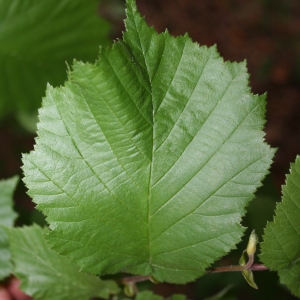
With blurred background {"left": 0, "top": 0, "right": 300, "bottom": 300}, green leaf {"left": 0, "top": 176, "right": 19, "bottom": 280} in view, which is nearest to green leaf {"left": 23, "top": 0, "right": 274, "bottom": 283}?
green leaf {"left": 0, "top": 176, "right": 19, "bottom": 280}

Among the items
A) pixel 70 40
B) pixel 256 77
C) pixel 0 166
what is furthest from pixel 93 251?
pixel 256 77

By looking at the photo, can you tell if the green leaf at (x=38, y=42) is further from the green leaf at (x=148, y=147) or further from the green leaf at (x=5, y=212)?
the green leaf at (x=148, y=147)

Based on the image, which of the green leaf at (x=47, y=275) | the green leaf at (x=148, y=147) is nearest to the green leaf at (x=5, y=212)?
the green leaf at (x=47, y=275)

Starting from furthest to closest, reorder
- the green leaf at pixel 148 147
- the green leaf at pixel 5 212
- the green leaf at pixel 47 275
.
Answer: the green leaf at pixel 5 212 < the green leaf at pixel 47 275 < the green leaf at pixel 148 147

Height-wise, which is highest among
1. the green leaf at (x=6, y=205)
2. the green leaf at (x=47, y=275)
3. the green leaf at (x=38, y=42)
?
the green leaf at (x=38, y=42)

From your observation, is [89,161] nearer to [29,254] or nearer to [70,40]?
[29,254]

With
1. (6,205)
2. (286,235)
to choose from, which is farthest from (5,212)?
(286,235)
